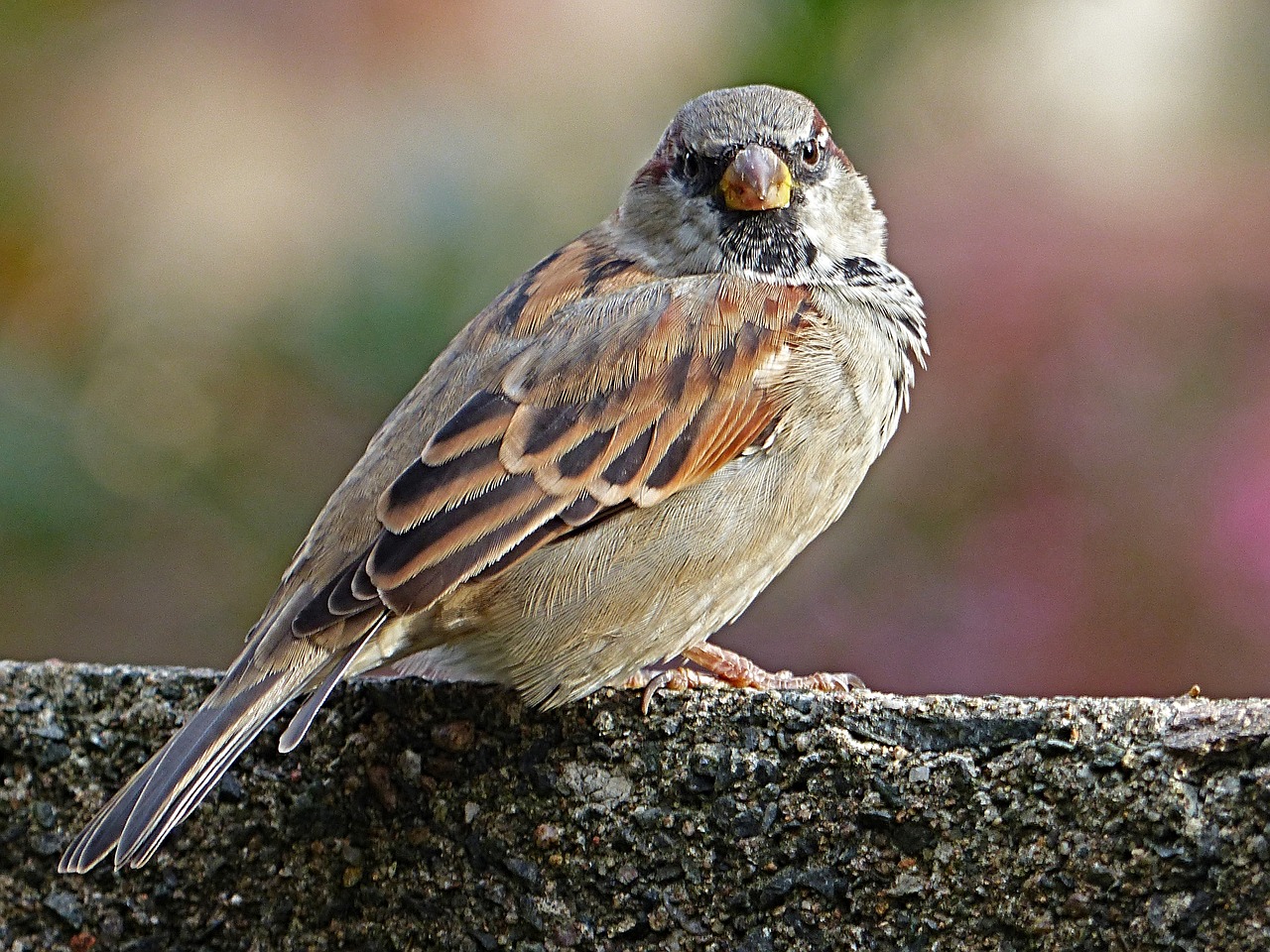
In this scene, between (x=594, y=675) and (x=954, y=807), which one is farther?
(x=594, y=675)

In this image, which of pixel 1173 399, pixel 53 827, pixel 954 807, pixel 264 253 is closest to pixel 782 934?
pixel 954 807

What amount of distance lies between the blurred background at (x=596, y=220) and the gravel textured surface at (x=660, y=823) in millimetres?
1291

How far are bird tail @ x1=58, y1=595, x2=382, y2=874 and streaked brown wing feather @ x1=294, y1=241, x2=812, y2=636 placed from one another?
6 centimetres

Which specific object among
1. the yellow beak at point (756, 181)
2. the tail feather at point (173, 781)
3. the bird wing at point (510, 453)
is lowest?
the tail feather at point (173, 781)

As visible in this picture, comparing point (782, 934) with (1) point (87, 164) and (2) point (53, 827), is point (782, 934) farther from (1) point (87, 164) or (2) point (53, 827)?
(1) point (87, 164)

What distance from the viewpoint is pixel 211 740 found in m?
2.11

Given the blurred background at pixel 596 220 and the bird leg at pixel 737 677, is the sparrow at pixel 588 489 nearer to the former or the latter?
the bird leg at pixel 737 677

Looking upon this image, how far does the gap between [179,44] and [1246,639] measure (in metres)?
2.79

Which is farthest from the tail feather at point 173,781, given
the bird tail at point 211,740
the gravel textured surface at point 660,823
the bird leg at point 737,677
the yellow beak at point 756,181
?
the yellow beak at point 756,181

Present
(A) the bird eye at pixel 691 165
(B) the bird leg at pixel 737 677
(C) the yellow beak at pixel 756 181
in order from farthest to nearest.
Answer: (A) the bird eye at pixel 691 165 < (C) the yellow beak at pixel 756 181 < (B) the bird leg at pixel 737 677

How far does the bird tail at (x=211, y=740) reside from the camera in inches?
78.1

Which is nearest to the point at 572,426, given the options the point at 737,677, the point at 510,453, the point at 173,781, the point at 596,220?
the point at 510,453

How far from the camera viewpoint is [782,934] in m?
1.97

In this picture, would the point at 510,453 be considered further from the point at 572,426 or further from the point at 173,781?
the point at 173,781
